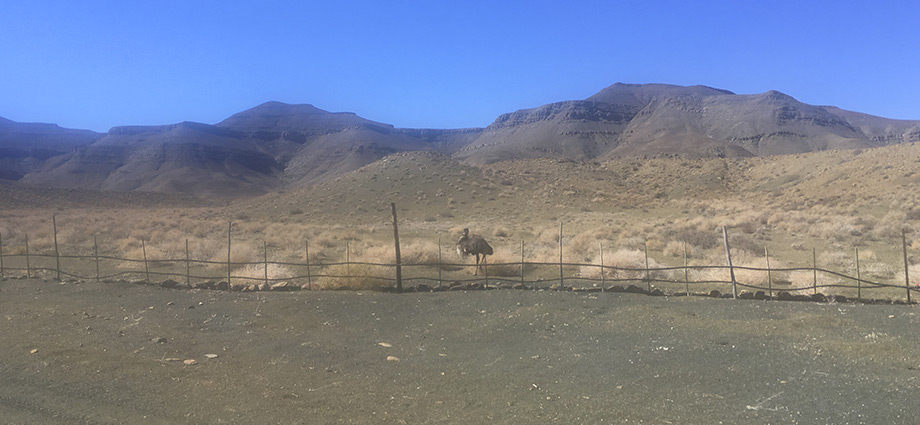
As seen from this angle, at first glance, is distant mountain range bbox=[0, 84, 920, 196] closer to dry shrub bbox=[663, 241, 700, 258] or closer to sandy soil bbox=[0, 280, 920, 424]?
dry shrub bbox=[663, 241, 700, 258]

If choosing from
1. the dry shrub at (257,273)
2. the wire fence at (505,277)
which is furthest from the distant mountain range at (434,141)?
the dry shrub at (257,273)

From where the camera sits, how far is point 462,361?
7.75m

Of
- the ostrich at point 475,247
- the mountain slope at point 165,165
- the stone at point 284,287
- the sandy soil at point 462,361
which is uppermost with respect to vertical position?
the mountain slope at point 165,165

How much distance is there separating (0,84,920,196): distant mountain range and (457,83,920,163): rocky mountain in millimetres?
338

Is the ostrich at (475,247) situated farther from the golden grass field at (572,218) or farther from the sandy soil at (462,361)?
the sandy soil at (462,361)

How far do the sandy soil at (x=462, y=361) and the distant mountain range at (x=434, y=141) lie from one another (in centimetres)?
7888

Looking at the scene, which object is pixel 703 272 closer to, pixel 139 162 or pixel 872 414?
pixel 872 414

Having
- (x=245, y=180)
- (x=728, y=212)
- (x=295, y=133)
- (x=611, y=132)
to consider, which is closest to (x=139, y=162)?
(x=245, y=180)

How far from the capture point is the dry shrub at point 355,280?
13.2 meters

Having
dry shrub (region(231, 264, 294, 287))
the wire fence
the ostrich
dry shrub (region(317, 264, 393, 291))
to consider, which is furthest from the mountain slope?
dry shrub (region(317, 264, 393, 291))

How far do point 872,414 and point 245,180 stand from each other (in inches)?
4565

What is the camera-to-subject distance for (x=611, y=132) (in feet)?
401

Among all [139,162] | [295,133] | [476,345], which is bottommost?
[476,345]

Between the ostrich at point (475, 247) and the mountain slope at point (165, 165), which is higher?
the mountain slope at point (165, 165)
